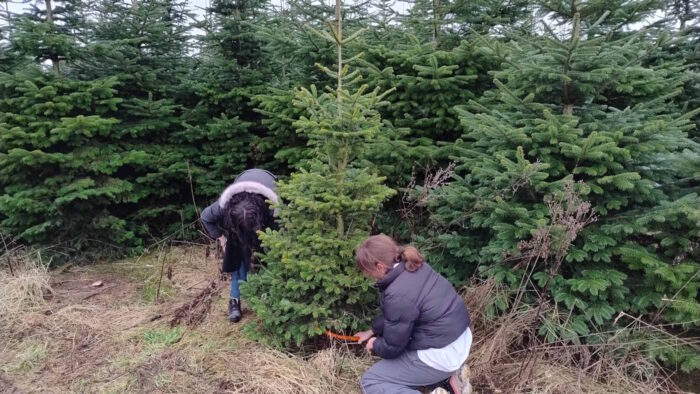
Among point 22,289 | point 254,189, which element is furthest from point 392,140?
point 22,289

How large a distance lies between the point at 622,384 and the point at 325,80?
4551mm

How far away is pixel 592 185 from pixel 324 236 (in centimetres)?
199

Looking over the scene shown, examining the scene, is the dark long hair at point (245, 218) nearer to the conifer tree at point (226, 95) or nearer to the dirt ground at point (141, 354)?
the dirt ground at point (141, 354)

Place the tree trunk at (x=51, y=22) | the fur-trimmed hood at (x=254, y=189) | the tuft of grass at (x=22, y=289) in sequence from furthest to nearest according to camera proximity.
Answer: the tree trunk at (x=51, y=22), the tuft of grass at (x=22, y=289), the fur-trimmed hood at (x=254, y=189)

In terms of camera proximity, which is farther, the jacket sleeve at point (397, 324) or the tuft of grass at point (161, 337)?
the tuft of grass at point (161, 337)

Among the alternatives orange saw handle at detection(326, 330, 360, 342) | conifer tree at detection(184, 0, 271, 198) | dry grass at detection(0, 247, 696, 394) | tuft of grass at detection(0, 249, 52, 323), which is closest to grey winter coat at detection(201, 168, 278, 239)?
dry grass at detection(0, 247, 696, 394)

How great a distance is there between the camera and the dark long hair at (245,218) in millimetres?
3738

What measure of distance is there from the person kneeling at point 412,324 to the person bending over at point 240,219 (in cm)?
138

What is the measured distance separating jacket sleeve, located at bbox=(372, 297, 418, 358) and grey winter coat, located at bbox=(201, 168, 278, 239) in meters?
1.54

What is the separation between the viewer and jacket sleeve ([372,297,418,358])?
8.46 feet

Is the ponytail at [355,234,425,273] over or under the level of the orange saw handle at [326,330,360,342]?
over

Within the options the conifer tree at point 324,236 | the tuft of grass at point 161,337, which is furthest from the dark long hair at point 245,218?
the tuft of grass at point 161,337

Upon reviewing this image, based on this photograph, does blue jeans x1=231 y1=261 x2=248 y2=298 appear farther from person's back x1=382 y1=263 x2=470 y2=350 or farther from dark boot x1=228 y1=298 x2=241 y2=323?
person's back x1=382 y1=263 x2=470 y2=350

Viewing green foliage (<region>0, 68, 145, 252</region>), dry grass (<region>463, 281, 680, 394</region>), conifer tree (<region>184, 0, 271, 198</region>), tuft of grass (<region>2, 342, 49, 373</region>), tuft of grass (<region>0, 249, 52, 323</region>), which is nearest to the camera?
dry grass (<region>463, 281, 680, 394</region>)
